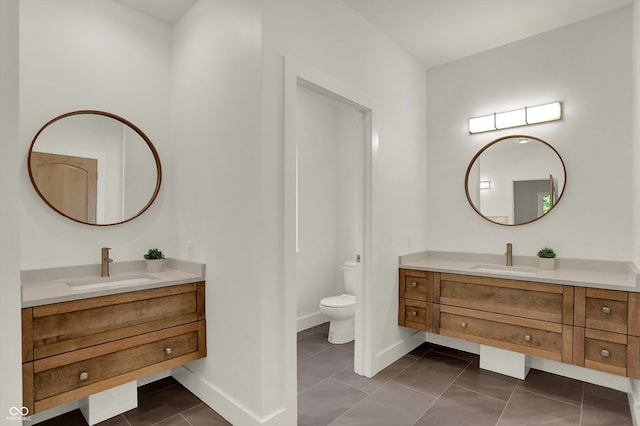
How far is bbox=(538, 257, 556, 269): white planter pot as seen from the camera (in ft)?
8.90

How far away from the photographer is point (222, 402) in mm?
2125

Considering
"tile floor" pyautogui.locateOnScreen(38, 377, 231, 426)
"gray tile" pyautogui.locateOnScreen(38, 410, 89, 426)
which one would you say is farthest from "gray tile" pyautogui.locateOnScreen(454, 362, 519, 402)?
"gray tile" pyautogui.locateOnScreen(38, 410, 89, 426)

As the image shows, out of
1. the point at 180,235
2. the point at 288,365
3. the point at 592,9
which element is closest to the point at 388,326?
the point at 288,365

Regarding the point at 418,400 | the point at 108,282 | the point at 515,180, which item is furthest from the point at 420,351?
the point at 108,282

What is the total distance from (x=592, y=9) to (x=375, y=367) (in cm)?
314

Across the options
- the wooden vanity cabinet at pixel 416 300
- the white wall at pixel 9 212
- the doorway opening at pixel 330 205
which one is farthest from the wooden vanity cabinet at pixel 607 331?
the white wall at pixel 9 212

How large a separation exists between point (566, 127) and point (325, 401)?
2.80 meters

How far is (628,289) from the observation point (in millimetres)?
2031

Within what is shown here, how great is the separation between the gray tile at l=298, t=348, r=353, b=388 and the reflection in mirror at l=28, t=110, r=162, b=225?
176 cm

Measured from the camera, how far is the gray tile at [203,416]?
205 centimetres

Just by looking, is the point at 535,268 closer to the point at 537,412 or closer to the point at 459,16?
the point at 537,412

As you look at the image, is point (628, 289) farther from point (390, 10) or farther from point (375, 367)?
point (390, 10)

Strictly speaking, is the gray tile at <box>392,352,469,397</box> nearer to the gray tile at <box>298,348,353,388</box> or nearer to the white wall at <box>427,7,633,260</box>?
the gray tile at <box>298,348,353,388</box>

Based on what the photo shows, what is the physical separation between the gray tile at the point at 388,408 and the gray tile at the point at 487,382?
394mm
